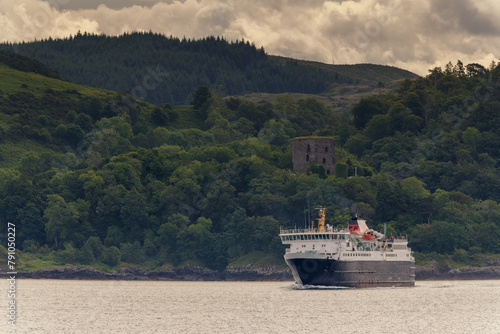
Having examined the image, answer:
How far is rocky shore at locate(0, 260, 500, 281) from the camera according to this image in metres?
160

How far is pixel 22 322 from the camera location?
266ft

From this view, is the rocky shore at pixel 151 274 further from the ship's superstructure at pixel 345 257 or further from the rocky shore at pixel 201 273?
the ship's superstructure at pixel 345 257

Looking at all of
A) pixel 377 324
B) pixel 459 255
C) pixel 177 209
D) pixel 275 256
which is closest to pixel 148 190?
pixel 177 209

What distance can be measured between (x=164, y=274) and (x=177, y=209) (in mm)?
16866

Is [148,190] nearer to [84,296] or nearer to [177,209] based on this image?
[177,209]

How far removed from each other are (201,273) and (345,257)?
2214 inches

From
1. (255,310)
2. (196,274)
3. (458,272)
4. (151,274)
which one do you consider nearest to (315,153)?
(196,274)

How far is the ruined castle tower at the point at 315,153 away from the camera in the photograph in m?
188

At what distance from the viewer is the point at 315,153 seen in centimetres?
18825

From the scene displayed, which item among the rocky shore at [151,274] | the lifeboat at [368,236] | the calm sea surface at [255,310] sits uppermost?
the lifeboat at [368,236]

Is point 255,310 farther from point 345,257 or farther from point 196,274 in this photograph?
point 196,274

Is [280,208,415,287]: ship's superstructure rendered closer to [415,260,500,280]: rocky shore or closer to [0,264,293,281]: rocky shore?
[415,260,500,280]: rocky shore

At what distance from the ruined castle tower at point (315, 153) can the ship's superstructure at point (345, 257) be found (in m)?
64.8

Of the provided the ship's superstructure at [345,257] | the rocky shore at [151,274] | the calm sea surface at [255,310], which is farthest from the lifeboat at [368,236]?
the rocky shore at [151,274]
